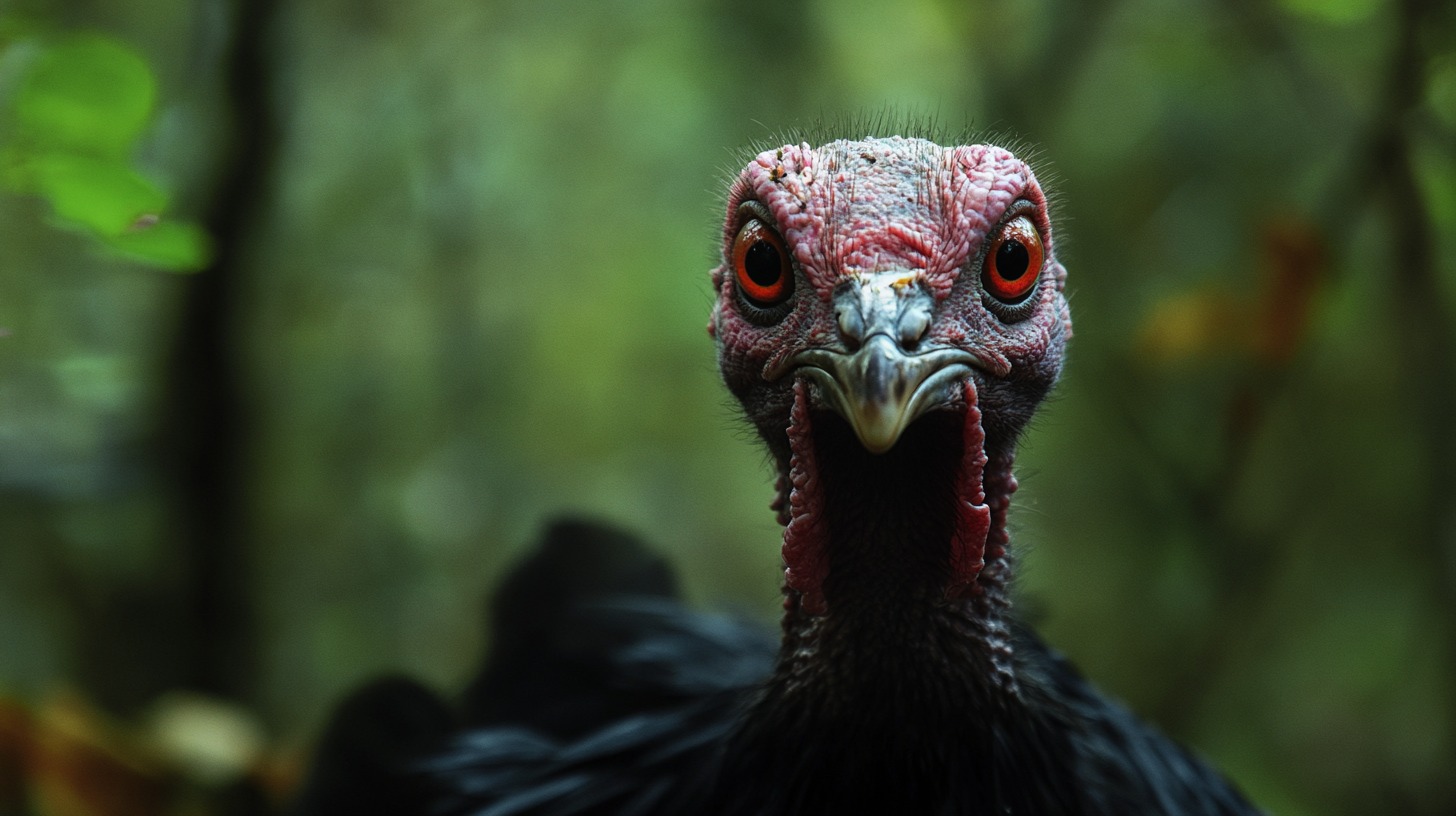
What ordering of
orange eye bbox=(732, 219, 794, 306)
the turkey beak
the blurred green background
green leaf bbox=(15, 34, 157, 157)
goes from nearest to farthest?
the turkey beak < green leaf bbox=(15, 34, 157, 157) < orange eye bbox=(732, 219, 794, 306) < the blurred green background

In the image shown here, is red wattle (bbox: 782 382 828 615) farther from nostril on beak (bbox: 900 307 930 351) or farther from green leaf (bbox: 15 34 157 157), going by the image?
green leaf (bbox: 15 34 157 157)

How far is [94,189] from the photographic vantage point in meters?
1.41

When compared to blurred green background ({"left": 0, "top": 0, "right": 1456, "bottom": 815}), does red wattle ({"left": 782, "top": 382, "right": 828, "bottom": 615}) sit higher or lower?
lower

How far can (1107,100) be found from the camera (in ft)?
13.4

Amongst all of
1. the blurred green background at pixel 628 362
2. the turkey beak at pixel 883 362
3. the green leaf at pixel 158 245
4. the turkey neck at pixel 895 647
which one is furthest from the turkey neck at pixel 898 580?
the blurred green background at pixel 628 362

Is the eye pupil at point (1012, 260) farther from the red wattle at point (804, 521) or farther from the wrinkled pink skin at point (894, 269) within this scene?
the red wattle at point (804, 521)

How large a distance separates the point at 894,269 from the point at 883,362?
15cm

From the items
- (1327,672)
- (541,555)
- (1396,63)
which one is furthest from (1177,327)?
(541,555)

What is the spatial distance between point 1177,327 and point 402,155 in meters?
2.47

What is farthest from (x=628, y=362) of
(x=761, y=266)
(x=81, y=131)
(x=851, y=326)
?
(x=851, y=326)

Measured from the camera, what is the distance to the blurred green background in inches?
115

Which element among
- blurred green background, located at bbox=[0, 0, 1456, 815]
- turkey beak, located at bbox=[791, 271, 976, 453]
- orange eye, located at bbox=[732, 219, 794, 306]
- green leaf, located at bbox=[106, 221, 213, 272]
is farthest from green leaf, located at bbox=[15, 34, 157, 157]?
blurred green background, located at bbox=[0, 0, 1456, 815]

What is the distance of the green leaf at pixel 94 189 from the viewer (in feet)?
4.60

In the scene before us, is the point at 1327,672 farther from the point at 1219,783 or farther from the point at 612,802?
the point at 612,802
